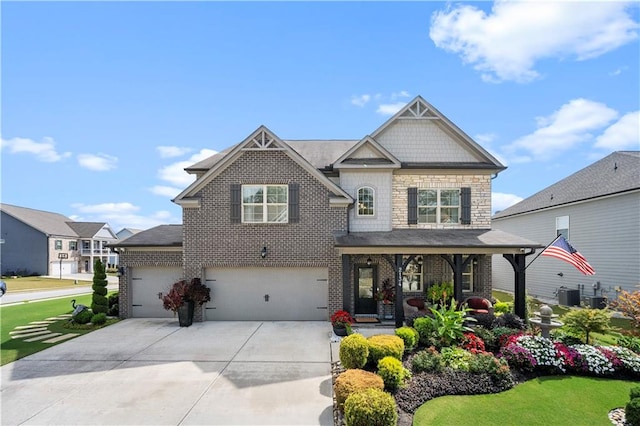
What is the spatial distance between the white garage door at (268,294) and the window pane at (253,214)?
2.08 meters

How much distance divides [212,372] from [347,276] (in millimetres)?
5777

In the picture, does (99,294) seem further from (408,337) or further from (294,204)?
(408,337)

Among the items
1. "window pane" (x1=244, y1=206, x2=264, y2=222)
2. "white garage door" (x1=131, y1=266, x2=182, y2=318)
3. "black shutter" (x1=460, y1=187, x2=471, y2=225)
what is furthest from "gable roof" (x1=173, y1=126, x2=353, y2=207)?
"black shutter" (x1=460, y1=187, x2=471, y2=225)

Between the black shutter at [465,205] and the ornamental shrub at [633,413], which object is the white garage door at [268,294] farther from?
the ornamental shrub at [633,413]

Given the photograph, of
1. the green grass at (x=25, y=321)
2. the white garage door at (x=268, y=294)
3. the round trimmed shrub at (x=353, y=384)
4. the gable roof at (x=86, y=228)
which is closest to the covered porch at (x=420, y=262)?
the white garage door at (x=268, y=294)

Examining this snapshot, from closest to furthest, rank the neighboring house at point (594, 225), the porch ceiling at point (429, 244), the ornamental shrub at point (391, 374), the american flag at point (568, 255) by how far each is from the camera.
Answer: the ornamental shrub at point (391, 374)
the american flag at point (568, 255)
the porch ceiling at point (429, 244)
the neighboring house at point (594, 225)

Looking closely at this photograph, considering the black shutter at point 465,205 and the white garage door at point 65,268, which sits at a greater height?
the black shutter at point 465,205

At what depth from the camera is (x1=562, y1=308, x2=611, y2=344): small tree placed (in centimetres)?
964

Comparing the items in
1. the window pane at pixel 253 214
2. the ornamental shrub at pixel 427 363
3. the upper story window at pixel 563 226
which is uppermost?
the window pane at pixel 253 214

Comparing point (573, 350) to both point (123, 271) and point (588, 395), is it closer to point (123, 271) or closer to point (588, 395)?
point (588, 395)

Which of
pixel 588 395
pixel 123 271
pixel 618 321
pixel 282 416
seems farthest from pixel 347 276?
pixel 618 321

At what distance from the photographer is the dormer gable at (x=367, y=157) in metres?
14.2

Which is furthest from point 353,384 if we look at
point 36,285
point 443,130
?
point 36,285

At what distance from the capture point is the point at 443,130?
1515cm
